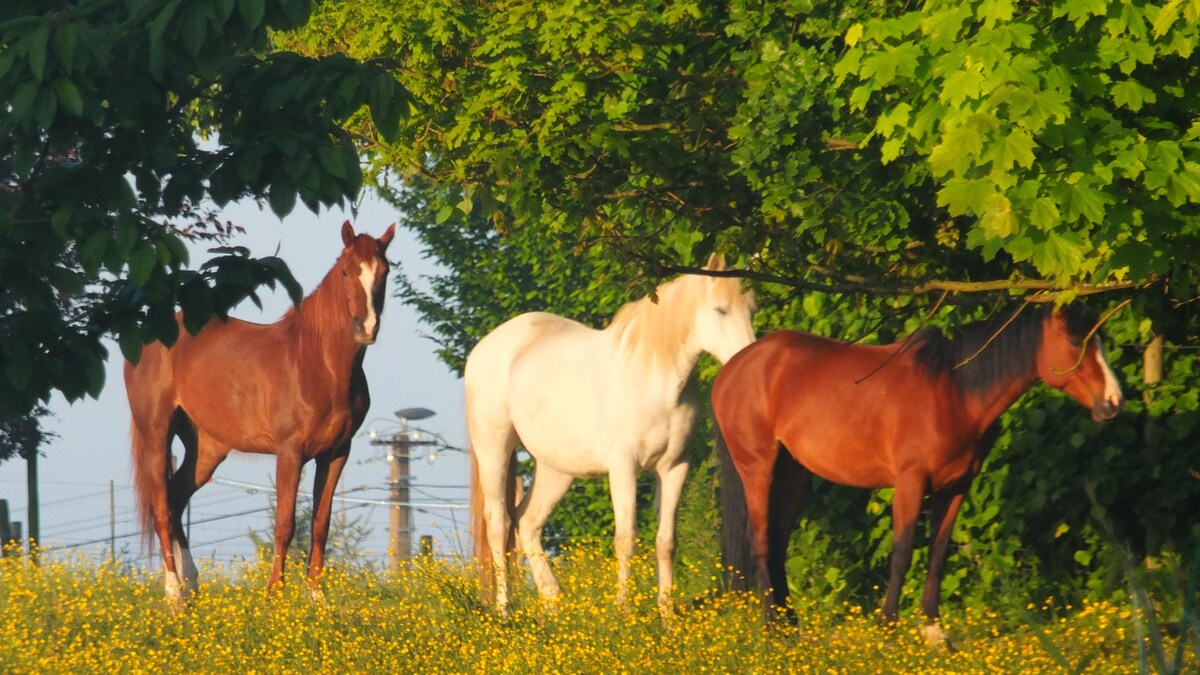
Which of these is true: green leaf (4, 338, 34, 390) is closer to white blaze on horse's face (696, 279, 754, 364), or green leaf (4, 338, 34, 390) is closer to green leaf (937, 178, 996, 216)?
green leaf (937, 178, 996, 216)

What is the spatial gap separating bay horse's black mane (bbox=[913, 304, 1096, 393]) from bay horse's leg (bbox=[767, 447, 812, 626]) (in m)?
1.50

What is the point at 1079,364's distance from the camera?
319 inches

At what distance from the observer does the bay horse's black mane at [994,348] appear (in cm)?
837

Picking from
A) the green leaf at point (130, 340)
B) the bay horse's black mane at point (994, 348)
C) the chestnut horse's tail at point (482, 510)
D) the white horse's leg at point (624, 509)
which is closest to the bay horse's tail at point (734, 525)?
the white horse's leg at point (624, 509)

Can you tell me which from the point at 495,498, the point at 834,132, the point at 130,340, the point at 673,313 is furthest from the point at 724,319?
the point at 130,340

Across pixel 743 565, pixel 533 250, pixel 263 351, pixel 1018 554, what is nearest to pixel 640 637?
pixel 743 565

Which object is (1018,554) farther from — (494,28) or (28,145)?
(28,145)

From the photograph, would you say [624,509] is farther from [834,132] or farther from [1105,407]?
[1105,407]

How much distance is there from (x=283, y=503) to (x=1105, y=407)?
5.80 meters

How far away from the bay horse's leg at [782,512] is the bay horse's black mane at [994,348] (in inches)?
59.2

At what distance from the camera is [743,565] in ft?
35.0

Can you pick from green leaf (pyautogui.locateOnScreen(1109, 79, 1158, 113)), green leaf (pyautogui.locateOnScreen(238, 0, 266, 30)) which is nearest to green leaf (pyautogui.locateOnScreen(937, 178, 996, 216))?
green leaf (pyautogui.locateOnScreen(1109, 79, 1158, 113))

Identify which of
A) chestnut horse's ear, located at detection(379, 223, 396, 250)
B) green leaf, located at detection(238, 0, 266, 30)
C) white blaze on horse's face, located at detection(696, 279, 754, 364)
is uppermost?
chestnut horse's ear, located at detection(379, 223, 396, 250)

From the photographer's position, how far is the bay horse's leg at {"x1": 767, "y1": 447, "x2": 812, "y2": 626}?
9.96 m
